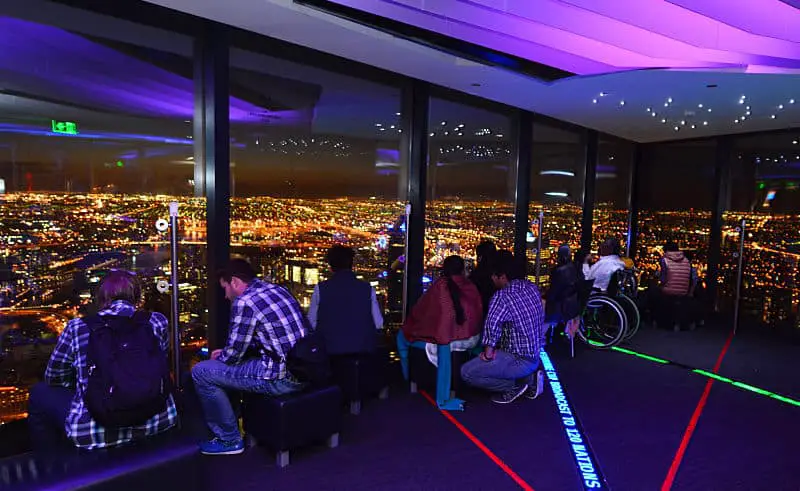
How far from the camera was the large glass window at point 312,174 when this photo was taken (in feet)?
14.1

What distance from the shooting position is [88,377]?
239cm

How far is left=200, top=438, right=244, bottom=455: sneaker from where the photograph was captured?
10.9 ft

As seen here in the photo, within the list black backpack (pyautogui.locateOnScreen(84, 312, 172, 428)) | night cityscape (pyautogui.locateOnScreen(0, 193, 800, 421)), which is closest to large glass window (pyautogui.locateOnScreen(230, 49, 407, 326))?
night cityscape (pyautogui.locateOnScreen(0, 193, 800, 421))

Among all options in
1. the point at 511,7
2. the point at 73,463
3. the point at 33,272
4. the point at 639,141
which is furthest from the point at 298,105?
the point at 639,141

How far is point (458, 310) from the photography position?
4.12 meters

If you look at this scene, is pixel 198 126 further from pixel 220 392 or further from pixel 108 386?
pixel 108 386

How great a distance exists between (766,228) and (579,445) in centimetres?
636

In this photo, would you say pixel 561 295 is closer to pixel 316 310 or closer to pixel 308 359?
pixel 316 310

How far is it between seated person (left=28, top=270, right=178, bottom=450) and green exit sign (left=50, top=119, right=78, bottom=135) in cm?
144

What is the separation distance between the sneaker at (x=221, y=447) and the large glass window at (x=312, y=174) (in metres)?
1.40

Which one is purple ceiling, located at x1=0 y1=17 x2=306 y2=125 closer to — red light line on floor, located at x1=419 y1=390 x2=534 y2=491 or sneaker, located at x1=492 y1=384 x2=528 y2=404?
red light line on floor, located at x1=419 y1=390 x2=534 y2=491

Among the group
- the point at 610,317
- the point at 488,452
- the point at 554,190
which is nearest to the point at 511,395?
the point at 488,452

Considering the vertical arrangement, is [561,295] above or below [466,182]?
below

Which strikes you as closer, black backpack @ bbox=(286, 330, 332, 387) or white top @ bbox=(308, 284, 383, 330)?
black backpack @ bbox=(286, 330, 332, 387)
